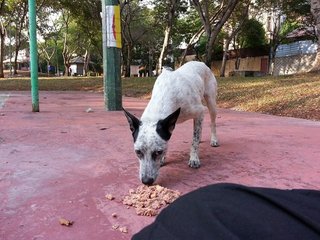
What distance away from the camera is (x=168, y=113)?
3652 mm

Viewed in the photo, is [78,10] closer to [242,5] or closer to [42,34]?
[242,5]

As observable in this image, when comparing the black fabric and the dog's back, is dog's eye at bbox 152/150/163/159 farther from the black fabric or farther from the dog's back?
the black fabric

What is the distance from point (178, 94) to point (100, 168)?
100 cm

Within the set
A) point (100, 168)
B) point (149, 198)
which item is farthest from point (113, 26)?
point (149, 198)

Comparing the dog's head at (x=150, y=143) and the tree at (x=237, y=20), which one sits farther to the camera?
the tree at (x=237, y=20)

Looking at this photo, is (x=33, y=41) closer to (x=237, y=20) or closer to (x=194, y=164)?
(x=194, y=164)

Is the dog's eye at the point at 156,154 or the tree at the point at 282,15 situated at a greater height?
the tree at the point at 282,15

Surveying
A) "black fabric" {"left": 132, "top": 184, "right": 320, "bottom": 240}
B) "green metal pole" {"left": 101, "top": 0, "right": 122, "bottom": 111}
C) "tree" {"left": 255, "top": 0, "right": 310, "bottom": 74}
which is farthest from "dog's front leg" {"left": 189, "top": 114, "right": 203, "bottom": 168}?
"tree" {"left": 255, "top": 0, "right": 310, "bottom": 74}

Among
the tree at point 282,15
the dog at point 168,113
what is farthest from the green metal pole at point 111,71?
the tree at point 282,15

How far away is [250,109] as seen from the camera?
10.1 metres

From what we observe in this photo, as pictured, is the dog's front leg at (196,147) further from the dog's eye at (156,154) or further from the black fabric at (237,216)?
the black fabric at (237,216)

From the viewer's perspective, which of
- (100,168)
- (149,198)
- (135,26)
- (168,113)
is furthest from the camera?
(135,26)

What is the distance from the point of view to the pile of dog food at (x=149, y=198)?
111 inches

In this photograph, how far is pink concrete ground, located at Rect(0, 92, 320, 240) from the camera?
269cm
